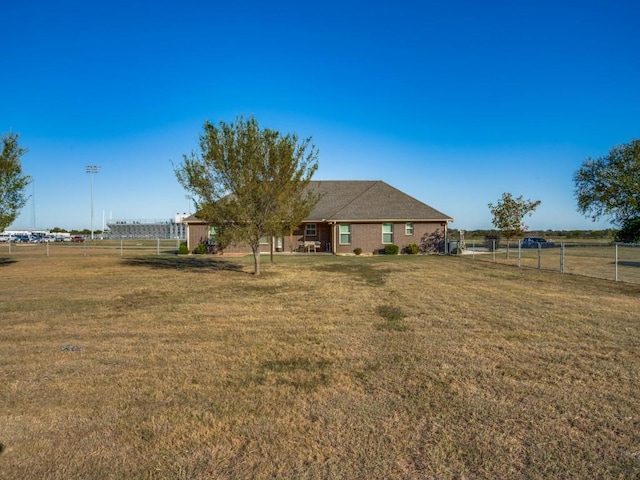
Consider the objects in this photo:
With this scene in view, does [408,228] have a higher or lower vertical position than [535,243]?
higher

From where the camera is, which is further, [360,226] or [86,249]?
[86,249]

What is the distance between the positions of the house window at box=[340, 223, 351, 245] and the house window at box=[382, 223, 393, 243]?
2.59 metres

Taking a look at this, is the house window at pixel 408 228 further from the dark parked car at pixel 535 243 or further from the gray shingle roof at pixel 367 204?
the dark parked car at pixel 535 243

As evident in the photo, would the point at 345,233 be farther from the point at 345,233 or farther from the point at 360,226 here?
the point at 360,226

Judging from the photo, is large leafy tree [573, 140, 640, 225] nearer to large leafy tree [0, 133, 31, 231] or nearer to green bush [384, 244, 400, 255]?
green bush [384, 244, 400, 255]

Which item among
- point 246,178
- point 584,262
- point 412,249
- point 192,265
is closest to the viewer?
point 246,178

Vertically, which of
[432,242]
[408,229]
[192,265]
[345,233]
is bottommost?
[192,265]

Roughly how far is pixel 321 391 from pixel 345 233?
2692 centimetres

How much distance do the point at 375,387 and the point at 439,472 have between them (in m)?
1.68

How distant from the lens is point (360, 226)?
31297mm

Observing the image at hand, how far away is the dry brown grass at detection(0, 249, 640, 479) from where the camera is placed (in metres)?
3.27

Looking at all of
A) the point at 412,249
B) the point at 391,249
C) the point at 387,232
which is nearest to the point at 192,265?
the point at 391,249

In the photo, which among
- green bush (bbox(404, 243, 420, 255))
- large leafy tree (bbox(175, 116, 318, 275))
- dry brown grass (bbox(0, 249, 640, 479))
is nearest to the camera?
dry brown grass (bbox(0, 249, 640, 479))

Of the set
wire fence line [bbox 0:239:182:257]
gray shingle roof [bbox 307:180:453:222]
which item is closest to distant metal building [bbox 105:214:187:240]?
wire fence line [bbox 0:239:182:257]
